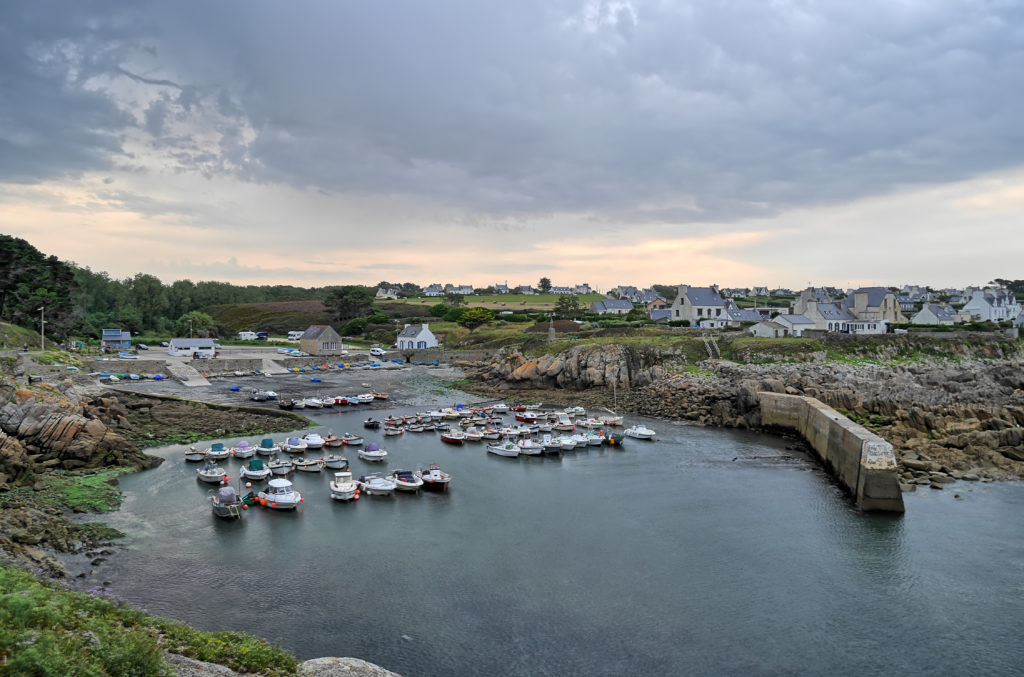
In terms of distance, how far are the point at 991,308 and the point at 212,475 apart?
9689 cm

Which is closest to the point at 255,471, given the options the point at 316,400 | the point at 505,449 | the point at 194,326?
the point at 505,449

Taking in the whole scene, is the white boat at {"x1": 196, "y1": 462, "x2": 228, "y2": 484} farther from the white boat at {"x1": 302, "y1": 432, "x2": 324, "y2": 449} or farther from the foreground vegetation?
the foreground vegetation

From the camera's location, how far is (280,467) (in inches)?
1409

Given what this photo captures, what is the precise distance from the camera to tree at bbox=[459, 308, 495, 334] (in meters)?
112

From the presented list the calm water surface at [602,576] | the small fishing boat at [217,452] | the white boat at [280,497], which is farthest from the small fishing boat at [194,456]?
the white boat at [280,497]

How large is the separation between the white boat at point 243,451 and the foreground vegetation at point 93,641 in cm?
2220

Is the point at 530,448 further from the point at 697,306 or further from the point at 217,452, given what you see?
the point at 697,306

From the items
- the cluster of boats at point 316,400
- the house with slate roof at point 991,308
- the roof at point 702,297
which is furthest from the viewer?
the roof at point 702,297

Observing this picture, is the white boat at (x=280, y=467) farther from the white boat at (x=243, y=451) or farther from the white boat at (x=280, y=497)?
the white boat at (x=280, y=497)

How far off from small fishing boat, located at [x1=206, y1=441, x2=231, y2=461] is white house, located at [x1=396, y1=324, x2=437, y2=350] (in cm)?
6013

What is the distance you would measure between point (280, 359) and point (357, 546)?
2665 inches

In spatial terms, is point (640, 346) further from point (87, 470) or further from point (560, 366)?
point (87, 470)

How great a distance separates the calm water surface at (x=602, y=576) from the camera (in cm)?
1839

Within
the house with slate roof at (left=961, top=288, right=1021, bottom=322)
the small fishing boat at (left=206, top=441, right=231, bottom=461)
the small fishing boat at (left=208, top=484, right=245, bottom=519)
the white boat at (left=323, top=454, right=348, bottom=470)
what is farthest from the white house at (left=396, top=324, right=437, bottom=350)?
the house with slate roof at (left=961, top=288, right=1021, bottom=322)
